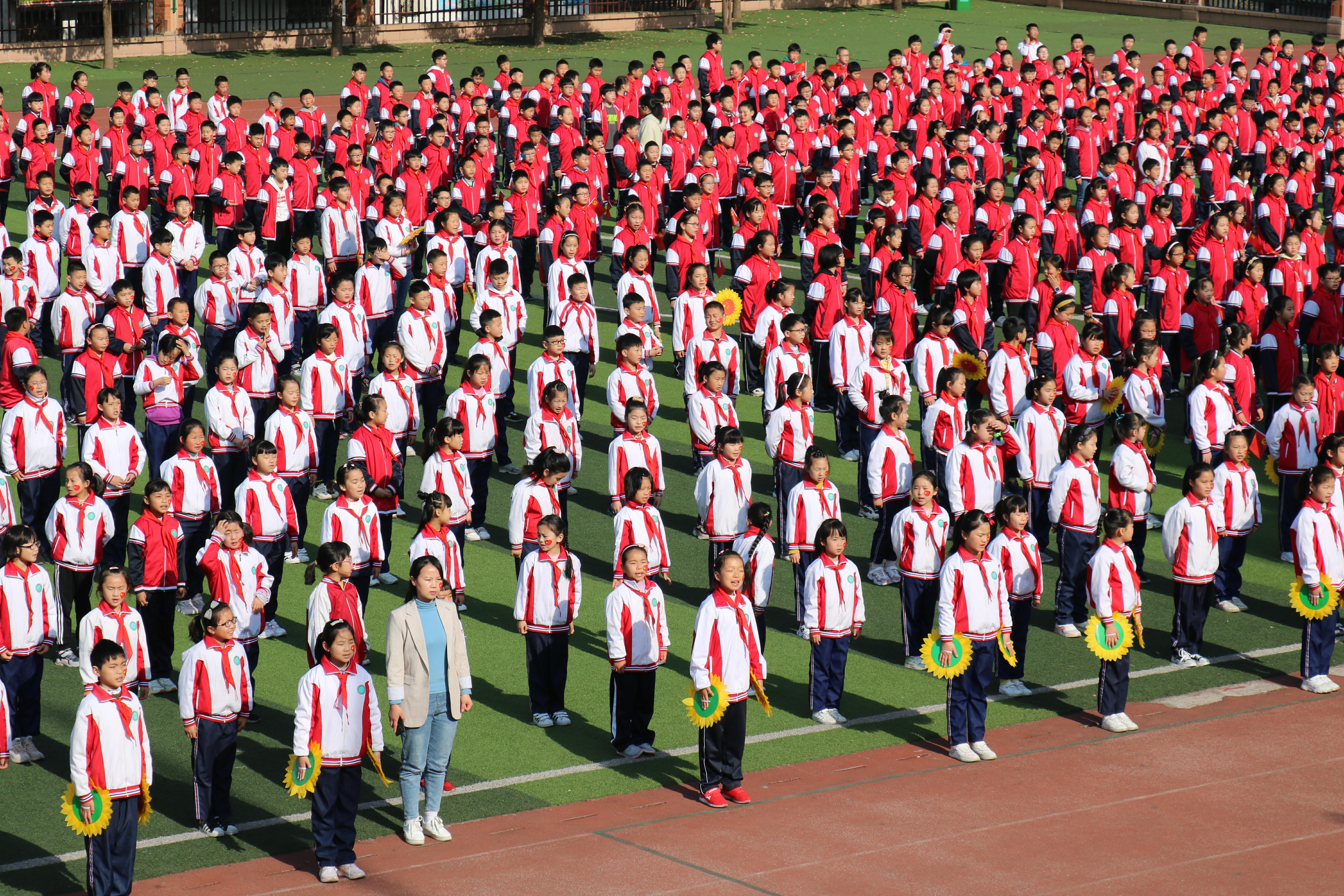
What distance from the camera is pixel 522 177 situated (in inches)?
744

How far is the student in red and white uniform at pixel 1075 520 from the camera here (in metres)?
13.1

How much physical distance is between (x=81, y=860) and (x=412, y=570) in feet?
7.91

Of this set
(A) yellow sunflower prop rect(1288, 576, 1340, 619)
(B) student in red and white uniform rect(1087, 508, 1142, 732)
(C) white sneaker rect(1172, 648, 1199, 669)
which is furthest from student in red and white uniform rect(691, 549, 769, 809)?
(A) yellow sunflower prop rect(1288, 576, 1340, 619)

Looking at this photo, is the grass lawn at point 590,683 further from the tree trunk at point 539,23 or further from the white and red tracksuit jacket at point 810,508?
the tree trunk at point 539,23

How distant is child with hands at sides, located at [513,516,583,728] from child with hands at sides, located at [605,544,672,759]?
339 millimetres

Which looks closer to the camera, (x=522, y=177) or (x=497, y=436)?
(x=497, y=436)

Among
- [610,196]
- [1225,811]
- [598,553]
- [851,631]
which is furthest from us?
[610,196]

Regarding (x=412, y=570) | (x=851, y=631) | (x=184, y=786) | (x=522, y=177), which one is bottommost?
(x=184, y=786)

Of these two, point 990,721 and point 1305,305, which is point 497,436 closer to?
point 990,721

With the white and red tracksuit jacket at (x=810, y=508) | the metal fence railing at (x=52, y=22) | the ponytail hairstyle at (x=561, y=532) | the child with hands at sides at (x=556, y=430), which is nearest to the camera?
the ponytail hairstyle at (x=561, y=532)

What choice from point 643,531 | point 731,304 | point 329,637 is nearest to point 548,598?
point 643,531

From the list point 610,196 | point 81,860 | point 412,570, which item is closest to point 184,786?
point 81,860

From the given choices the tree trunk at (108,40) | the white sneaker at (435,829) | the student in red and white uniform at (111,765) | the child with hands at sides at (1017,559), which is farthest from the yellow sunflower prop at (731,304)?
the tree trunk at (108,40)

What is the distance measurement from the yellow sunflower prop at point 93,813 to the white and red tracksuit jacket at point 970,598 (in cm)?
515
